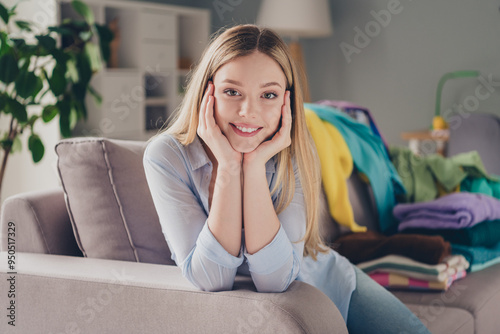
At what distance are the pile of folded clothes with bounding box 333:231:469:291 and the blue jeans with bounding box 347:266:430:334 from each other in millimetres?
391

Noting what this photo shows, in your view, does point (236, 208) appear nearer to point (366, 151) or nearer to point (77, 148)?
point (77, 148)

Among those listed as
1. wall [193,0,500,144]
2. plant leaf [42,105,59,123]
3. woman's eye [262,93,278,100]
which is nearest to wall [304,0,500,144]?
wall [193,0,500,144]

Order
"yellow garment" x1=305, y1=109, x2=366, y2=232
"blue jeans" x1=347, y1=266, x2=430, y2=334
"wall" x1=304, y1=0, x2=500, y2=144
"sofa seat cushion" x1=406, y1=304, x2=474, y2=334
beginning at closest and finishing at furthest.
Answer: "blue jeans" x1=347, y1=266, x2=430, y2=334 < "sofa seat cushion" x1=406, y1=304, x2=474, y2=334 < "yellow garment" x1=305, y1=109, x2=366, y2=232 < "wall" x1=304, y1=0, x2=500, y2=144

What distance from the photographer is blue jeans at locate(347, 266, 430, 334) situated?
1.29m

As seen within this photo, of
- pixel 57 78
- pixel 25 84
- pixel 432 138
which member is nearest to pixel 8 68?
pixel 25 84

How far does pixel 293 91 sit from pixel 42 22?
8.71ft

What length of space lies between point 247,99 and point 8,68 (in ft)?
5.05

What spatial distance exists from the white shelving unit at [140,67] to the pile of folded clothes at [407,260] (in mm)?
2408

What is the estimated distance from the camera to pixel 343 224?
2.01 m

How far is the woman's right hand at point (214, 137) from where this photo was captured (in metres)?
1.11

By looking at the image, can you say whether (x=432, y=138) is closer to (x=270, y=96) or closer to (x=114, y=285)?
(x=270, y=96)

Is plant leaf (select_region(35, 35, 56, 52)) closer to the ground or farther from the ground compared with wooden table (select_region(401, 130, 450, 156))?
farther from the ground

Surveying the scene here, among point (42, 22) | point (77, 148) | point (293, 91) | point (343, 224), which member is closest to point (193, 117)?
point (293, 91)

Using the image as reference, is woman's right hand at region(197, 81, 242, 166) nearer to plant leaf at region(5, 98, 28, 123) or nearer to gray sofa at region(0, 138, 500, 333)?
gray sofa at region(0, 138, 500, 333)
